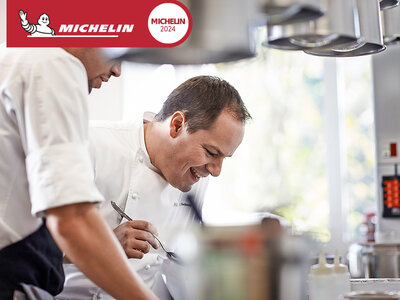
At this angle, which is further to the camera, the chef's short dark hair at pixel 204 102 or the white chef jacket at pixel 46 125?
the chef's short dark hair at pixel 204 102

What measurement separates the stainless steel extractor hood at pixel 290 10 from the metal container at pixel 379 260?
5.74 ft

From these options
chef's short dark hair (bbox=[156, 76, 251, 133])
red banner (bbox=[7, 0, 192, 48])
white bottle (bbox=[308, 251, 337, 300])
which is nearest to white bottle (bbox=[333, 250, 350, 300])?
white bottle (bbox=[308, 251, 337, 300])

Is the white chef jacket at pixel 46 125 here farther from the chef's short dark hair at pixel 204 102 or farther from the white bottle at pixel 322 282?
the chef's short dark hair at pixel 204 102

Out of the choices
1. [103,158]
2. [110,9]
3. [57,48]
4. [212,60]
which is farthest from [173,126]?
[212,60]

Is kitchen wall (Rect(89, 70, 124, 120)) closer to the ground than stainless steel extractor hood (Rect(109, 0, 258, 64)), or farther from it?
farther from it

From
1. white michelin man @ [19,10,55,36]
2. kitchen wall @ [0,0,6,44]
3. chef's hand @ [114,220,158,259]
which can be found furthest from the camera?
kitchen wall @ [0,0,6,44]

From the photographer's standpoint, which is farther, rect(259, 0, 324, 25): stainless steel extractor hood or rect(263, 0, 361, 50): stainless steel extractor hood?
rect(263, 0, 361, 50): stainless steel extractor hood

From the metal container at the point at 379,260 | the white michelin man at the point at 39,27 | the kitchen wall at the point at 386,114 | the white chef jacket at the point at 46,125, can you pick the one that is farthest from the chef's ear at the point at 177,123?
the kitchen wall at the point at 386,114

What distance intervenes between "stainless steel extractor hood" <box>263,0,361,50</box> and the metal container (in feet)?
5.31

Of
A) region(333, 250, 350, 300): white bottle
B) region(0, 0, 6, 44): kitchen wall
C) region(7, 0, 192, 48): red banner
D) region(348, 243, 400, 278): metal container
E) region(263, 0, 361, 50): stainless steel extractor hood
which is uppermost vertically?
region(0, 0, 6, 44): kitchen wall

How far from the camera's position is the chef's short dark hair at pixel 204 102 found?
2.26 m

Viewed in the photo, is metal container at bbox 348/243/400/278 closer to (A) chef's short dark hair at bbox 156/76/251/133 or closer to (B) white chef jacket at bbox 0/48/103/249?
(A) chef's short dark hair at bbox 156/76/251/133

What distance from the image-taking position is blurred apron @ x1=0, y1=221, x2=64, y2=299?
1535 millimetres

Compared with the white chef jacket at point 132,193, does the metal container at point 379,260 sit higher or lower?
lower
